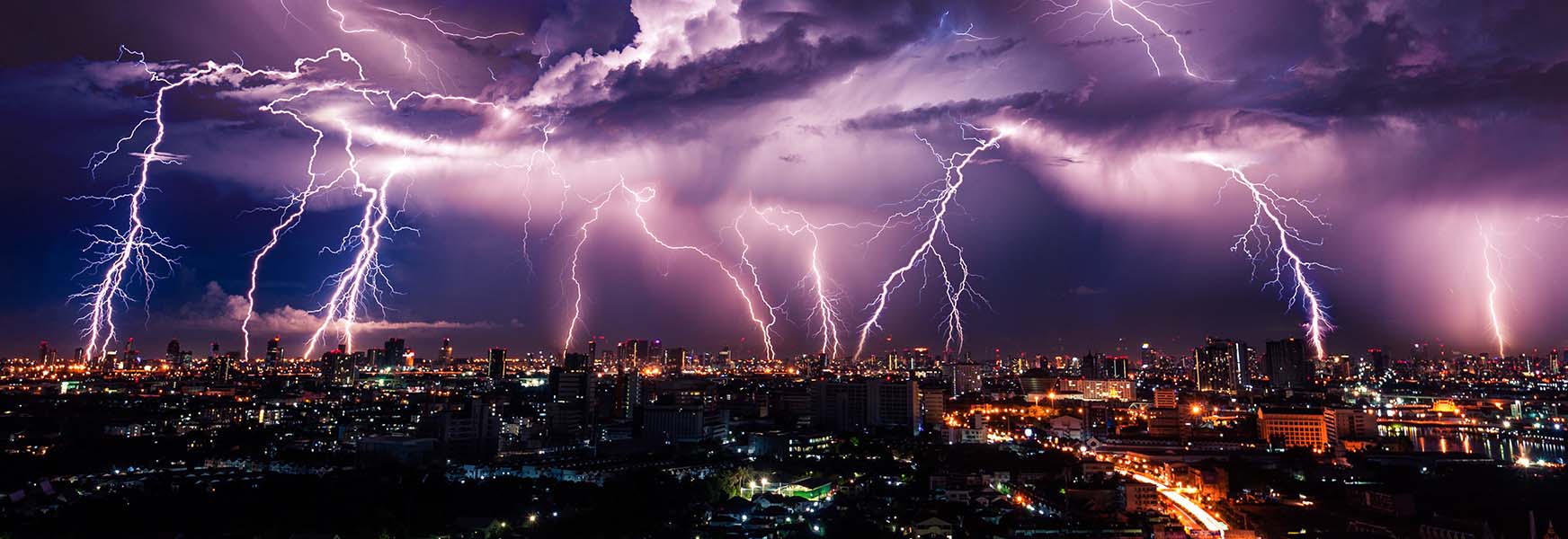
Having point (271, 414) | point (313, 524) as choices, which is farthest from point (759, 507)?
point (271, 414)

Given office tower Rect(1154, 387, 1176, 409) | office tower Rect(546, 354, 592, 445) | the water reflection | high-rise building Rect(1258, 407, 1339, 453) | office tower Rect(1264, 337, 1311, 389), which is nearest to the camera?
the water reflection

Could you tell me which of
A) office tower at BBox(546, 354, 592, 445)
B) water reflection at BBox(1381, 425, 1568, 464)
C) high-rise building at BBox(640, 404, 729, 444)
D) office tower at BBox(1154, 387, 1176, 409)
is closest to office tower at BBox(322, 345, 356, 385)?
office tower at BBox(546, 354, 592, 445)

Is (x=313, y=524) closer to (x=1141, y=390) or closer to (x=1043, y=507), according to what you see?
(x=1043, y=507)

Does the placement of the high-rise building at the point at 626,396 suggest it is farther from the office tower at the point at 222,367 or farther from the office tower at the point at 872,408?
the office tower at the point at 222,367

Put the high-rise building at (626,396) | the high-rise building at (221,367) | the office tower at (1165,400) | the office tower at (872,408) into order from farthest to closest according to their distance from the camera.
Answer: the high-rise building at (221,367) < the office tower at (1165,400) < the high-rise building at (626,396) < the office tower at (872,408)

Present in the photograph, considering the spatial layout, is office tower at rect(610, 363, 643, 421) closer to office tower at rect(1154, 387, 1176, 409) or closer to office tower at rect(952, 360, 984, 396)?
office tower at rect(952, 360, 984, 396)

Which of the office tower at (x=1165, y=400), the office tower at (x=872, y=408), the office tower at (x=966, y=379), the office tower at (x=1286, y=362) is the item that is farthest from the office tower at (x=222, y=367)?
the office tower at (x=1286, y=362)

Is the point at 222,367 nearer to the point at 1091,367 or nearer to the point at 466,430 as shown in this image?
the point at 466,430
